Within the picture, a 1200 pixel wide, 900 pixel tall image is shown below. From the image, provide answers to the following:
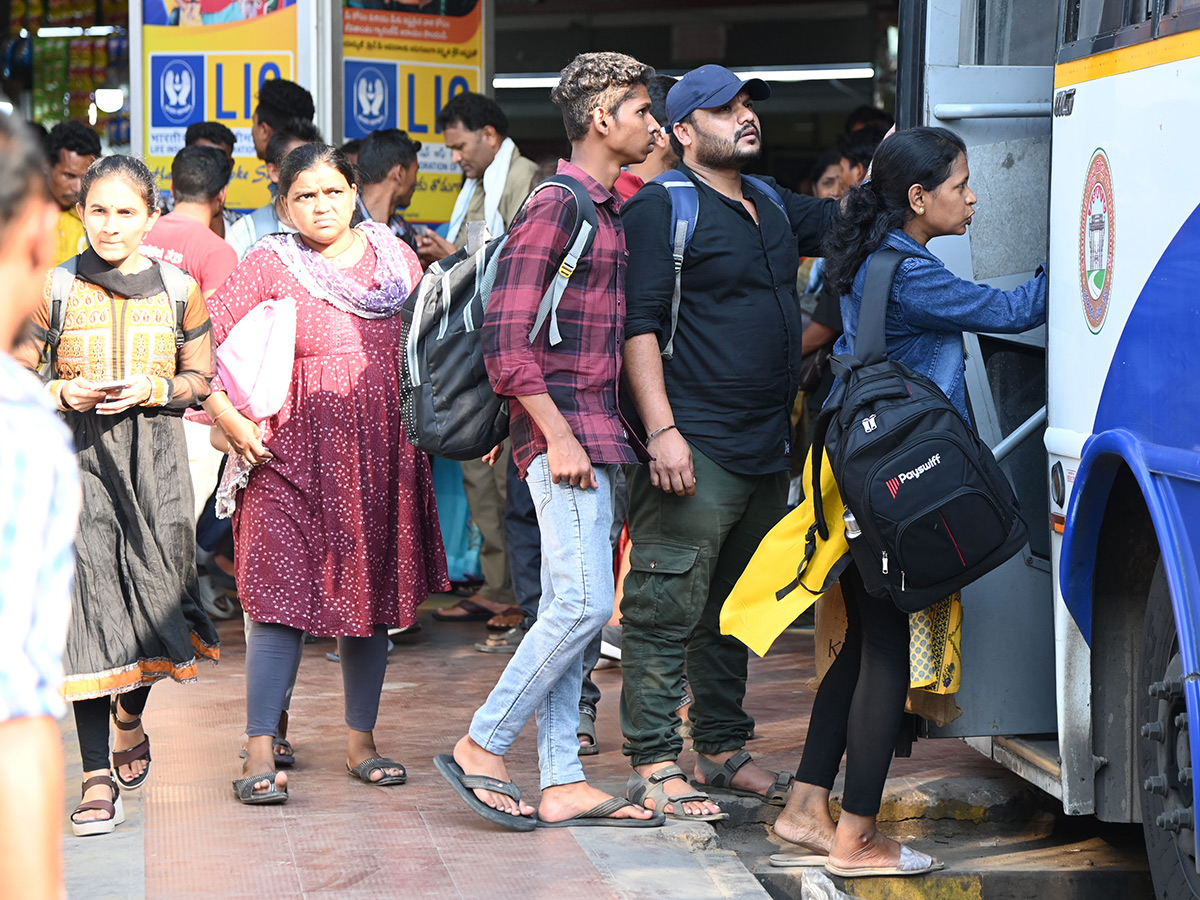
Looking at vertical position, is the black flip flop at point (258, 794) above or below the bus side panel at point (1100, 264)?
below

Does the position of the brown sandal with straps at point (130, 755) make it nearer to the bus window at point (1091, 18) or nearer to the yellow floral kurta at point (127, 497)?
the yellow floral kurta at point (127, 497)

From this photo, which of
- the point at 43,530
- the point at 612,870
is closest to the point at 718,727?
the point at 612,870

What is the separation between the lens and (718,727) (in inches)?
176

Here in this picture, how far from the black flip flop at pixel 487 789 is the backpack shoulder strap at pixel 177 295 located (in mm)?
1420

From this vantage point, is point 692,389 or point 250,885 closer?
point 250,885

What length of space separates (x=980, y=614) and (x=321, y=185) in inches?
85.2

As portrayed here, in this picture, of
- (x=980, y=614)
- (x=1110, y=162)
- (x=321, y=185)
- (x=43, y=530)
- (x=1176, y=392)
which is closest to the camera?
(x=43, y=530)

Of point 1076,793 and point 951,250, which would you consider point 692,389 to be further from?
point 1076,793

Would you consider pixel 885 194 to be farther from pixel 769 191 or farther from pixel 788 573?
pixel 788 573

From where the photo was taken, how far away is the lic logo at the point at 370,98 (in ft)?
26.8

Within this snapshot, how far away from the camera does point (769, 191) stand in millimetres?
4391

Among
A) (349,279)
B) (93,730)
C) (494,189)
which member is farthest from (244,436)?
(494,189)

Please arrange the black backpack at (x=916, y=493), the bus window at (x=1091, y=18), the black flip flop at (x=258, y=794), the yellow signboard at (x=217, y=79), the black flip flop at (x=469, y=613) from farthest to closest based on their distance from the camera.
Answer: the yellow signboard at (x=217, y=79)
the black flip flop at (x=469, y=613)
the black flip flop at (x=258, y=794)
the black backpack at (x=916, y=493)
the bus window at (x=1091, y=18)

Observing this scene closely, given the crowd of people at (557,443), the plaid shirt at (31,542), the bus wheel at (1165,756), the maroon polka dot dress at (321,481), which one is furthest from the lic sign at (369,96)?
the plaid shirt at (31,542)
